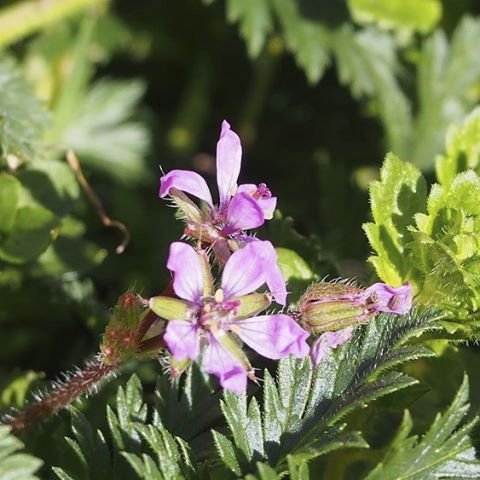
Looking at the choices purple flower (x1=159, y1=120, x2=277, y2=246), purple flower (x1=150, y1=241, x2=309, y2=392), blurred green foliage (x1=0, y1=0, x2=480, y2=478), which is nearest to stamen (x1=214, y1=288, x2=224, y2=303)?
purple flower (x1=150, y1=241, x2=309, y2=392)

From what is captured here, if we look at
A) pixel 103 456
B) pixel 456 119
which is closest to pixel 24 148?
pixel 103 456

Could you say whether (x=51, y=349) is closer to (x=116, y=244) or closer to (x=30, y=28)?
(x=116, y=244)

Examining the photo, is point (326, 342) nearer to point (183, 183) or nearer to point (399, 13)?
point (183, 183)

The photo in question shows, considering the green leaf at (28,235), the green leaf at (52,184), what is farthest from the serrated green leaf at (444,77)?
the green leaf at (28,235)

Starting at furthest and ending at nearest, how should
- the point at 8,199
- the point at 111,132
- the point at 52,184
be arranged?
the point at 111,132, the point at 52,184, the point at 8,199

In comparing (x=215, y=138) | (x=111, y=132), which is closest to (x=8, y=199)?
(x=111, y=132)
